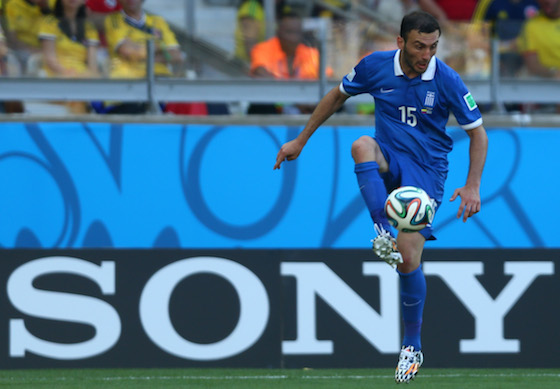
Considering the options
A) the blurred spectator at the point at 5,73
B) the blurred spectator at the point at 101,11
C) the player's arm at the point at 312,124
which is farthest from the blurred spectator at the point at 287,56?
the player's arm at the point at 312,124

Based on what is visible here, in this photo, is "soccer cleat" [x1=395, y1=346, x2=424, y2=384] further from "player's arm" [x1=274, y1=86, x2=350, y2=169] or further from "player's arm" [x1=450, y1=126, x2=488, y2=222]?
"player's arm" [x1=274, y1=86, x2=350, y2=169]

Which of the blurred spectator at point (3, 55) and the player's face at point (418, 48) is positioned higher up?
the player's face at point (418, 48)

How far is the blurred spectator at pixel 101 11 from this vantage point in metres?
8.65

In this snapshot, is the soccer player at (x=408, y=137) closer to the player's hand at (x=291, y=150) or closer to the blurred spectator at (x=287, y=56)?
the player's hand at (x=291, y=150)

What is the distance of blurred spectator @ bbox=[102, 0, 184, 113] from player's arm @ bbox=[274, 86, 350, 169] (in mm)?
2840

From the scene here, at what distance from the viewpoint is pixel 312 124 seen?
245 inches

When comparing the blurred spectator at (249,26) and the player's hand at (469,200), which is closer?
the player's hand at (469,200)

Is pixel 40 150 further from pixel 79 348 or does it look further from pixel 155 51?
pixel 79 348

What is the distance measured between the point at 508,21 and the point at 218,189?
273cm

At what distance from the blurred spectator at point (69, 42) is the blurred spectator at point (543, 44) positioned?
3.47 metres

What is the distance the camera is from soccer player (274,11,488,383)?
5.88 meters

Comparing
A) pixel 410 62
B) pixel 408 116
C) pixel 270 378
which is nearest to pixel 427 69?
pixel 410 62

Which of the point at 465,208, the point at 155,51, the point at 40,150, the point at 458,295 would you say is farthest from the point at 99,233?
the point at 465,208

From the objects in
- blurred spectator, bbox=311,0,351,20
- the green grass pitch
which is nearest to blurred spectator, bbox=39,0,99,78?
blurred spectator, bbox=311,0,351,20
